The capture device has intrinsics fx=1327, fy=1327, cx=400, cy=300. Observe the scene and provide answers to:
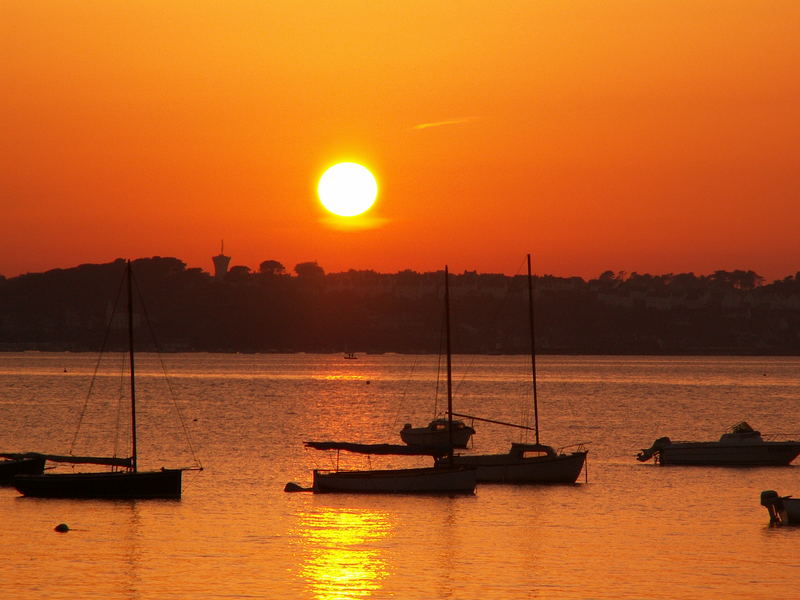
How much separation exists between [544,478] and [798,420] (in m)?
85.6

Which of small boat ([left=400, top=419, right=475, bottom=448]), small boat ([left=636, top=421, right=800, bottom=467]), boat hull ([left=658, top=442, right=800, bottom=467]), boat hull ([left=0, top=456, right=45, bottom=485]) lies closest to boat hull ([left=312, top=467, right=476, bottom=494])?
boat hull ([left=0, top=456, right=45, bottom=485])

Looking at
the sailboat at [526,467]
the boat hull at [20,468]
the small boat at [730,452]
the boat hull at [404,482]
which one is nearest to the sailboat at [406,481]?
the boat hull at [404,482]

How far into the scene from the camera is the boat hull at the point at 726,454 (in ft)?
267

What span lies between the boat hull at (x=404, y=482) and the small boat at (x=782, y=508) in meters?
15.1

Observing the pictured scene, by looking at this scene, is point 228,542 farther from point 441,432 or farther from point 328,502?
point 441,432

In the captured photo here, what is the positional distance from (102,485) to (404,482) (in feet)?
46.0

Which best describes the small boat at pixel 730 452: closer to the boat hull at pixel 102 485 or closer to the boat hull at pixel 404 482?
the boat hull at pixel 404 482

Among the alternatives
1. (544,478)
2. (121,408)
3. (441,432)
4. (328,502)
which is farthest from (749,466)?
(121,408)

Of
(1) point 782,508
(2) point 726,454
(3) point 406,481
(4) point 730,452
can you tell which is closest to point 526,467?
(3) point 406,481

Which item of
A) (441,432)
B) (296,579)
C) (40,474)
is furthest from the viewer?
(441,432)

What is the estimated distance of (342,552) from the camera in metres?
46.5

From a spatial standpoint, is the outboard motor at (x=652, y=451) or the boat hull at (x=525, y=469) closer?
the boat hull at (x=525, y=469)

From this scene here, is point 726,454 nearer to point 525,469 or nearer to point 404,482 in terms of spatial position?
point 525,469

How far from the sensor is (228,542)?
48.5 m
